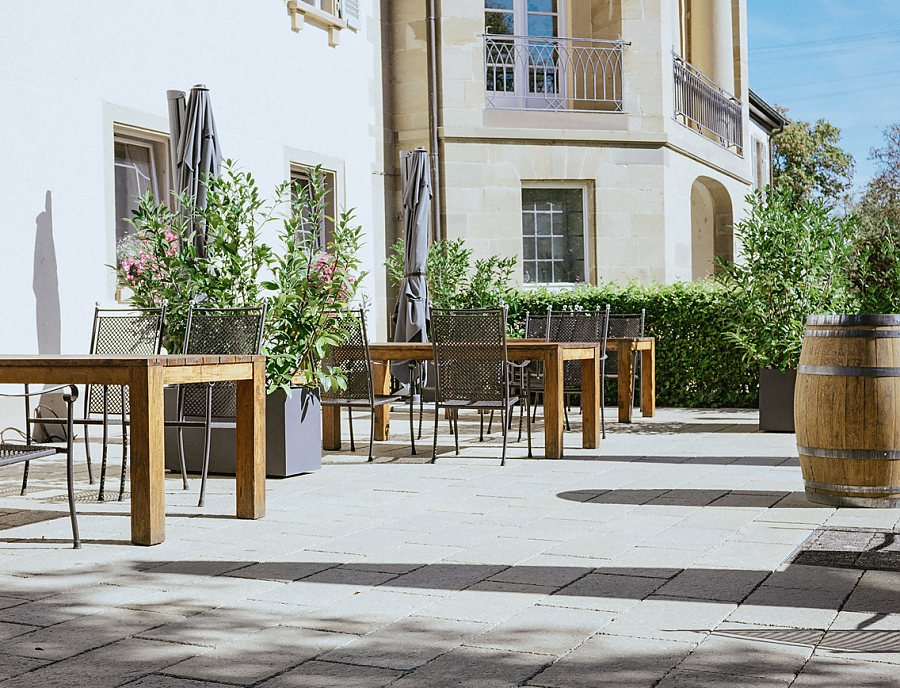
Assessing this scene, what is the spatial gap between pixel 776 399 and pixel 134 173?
5.93 metres

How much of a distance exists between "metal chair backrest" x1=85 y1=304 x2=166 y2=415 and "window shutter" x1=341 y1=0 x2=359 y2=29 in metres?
7.11

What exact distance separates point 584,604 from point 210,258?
4.04 m

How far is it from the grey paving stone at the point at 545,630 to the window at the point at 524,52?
12049mm

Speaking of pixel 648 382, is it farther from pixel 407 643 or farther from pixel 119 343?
pixel 407 643

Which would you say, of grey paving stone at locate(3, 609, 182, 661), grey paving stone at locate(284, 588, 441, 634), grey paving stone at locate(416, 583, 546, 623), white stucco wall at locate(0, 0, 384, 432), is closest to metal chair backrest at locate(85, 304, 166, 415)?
white stucco wall at locate(0, 0, 384, 432)

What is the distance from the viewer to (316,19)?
1181cm

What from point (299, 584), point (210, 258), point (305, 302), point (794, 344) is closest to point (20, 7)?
point (210, 258)

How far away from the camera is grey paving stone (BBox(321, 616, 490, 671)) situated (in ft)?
9.19

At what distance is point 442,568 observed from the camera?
3.89 meters

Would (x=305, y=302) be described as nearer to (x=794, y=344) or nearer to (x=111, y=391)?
(x=111, y=391)

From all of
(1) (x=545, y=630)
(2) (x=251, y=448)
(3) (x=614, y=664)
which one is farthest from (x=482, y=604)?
(2) (x=251, y=448)

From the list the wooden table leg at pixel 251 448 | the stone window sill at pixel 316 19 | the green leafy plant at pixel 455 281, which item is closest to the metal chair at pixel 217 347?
the wooden table leg at pixel 251 448

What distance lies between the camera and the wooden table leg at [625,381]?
9961mm

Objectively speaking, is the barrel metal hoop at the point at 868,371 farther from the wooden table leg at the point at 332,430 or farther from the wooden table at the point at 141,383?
the wooden table leg at the point at 332,430
